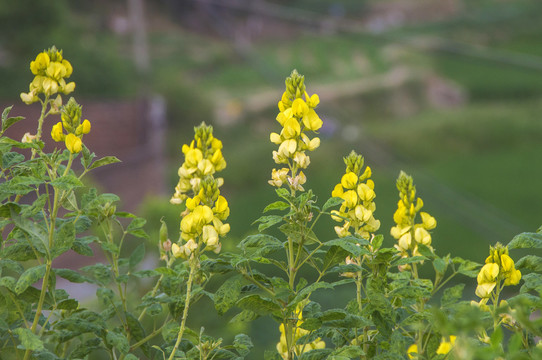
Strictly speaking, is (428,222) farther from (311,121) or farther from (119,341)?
(119,341)

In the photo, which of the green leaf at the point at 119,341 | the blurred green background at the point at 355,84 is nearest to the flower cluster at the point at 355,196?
the green leaf at the point at 119,341

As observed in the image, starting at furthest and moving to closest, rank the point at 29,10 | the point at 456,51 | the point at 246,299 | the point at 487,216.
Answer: the point at 456,51 < the point at 487,216 < the point at 29,10 < the point at 246,299

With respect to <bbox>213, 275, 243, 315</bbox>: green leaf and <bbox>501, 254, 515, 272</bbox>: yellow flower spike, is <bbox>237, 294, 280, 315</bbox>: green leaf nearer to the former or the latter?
<bbox>213, 275, 243, 315</bbox>: green leaf

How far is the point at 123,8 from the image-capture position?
372 centimetres

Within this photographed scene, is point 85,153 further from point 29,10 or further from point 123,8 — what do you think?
point 123,8

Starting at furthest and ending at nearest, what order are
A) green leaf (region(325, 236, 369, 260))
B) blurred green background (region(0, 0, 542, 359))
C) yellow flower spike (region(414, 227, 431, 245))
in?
blurred green background (region(0, 0, 542, 359))
yellow flower spike (region(414, 227, 431, 245))
green leaf (region(325, 236, 369, 260))

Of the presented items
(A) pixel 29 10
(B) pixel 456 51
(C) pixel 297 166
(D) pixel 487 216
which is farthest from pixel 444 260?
(B) pixel 456 51

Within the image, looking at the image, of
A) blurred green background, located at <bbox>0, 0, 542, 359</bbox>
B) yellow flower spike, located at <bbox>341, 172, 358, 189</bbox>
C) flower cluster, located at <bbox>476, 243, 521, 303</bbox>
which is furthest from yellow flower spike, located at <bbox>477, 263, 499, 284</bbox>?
blurred green background, located at <bbox>0, 0, 542, 359</bbox>

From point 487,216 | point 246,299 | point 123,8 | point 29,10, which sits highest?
point 123,8

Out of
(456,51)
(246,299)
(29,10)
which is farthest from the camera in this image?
(456,51)

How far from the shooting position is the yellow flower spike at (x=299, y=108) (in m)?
0.46

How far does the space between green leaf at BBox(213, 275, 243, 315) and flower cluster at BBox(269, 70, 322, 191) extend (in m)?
0.07

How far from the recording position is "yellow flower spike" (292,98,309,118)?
18.2 inches

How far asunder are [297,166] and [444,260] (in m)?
0.14
